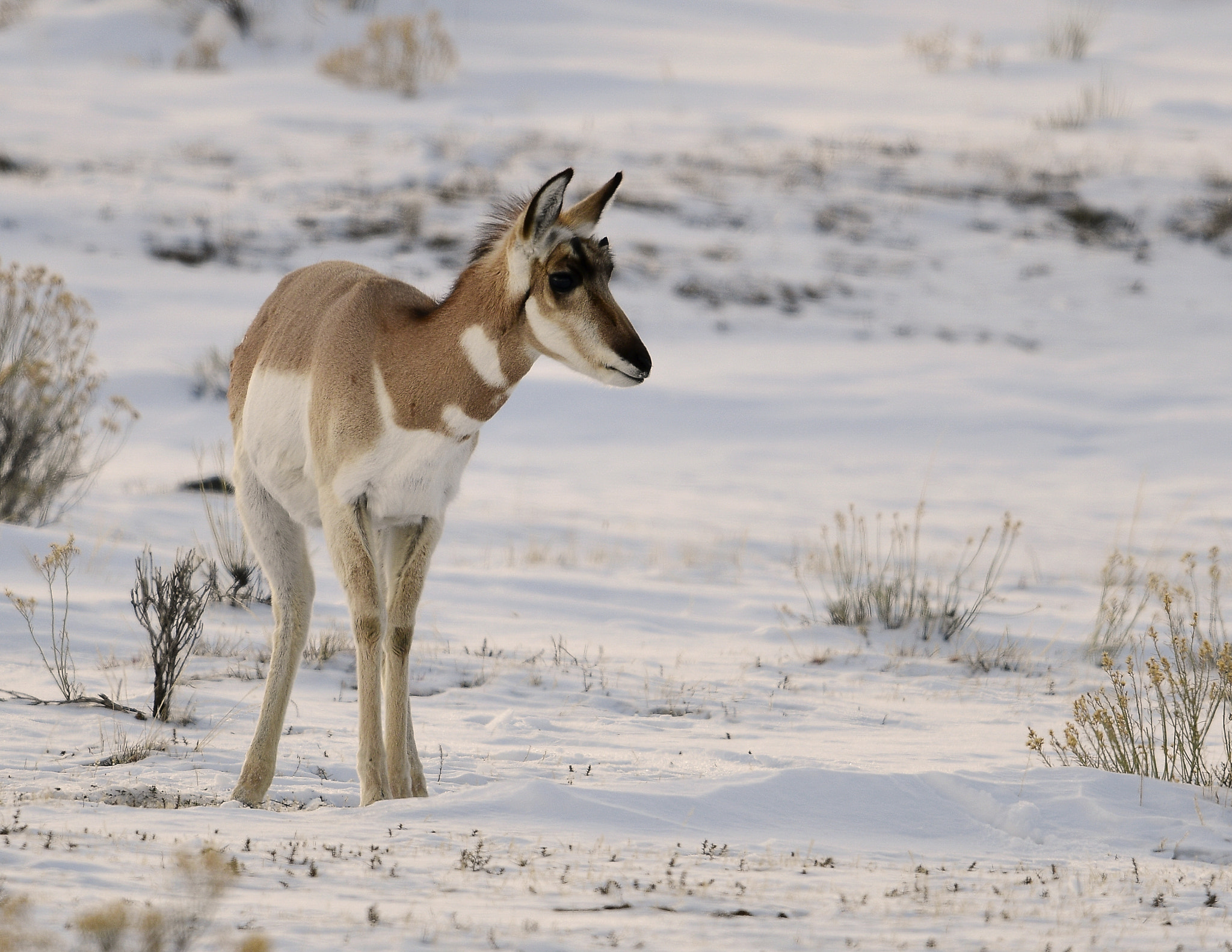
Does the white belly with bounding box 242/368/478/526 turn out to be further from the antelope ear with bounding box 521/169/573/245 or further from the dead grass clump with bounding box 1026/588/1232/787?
the dead grass clump with bounding box 1026/588/1232/787

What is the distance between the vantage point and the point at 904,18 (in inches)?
1350

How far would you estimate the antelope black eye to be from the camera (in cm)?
421

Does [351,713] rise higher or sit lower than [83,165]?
lower

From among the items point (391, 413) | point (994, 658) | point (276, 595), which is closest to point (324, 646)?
point (276, 595)

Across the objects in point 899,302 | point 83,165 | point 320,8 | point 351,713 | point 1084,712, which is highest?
point 320,8

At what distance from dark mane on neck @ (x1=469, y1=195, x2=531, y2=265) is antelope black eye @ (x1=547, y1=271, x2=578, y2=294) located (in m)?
0.45

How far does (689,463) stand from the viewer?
14.7m

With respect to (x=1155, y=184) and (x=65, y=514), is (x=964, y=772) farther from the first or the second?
(x=1155, y=184)

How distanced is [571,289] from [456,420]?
611 millimetres

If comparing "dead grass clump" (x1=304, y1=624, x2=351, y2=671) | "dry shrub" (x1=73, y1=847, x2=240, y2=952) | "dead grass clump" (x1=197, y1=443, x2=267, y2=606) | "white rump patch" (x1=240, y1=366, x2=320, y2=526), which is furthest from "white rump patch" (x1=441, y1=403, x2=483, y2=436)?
"dead grass clump" (x1=197, y1=443, x2=267, y2=606)

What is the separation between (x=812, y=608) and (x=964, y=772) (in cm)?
318

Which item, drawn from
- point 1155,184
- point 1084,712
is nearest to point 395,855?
point 1084,712

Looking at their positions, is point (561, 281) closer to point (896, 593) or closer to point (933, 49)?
point (896, 593)

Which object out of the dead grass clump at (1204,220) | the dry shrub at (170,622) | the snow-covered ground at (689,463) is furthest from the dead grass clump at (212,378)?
the dead grass clump at (1204,220)
